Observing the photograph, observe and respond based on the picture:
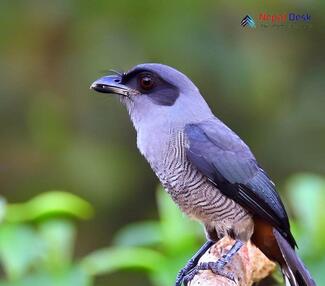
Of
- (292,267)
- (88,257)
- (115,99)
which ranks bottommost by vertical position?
(292,267)

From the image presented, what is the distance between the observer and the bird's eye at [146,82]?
4.30 metres

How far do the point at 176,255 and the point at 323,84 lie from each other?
292 centimetres

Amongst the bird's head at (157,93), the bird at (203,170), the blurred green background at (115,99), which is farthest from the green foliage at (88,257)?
the blurred green background at (115,99)

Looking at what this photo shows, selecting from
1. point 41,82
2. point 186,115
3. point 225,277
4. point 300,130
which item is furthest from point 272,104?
point 225,277

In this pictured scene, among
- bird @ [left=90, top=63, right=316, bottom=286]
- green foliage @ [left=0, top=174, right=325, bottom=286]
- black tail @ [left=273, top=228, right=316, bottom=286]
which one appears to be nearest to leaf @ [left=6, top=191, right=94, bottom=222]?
green foliage @ [left=0, top=174, right=325, bottom=286]

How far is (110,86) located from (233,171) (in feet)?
2.14

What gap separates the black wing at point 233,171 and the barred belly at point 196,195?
0.10 ft

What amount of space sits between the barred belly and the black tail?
15 cm

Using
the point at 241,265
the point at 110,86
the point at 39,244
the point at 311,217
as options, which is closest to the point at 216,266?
the point at 241,265

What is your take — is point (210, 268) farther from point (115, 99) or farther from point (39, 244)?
point (115, 99)

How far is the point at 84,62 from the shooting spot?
22.1 ft

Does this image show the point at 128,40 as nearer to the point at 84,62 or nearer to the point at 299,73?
the point at 84,62

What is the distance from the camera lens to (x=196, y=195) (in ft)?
13.6

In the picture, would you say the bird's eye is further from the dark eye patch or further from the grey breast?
the grey breast
